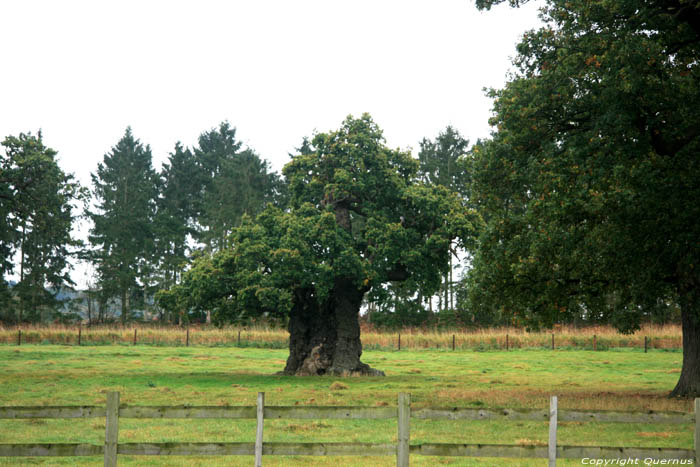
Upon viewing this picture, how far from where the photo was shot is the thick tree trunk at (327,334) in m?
38.4

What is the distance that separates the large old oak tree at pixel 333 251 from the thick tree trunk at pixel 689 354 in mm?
12841

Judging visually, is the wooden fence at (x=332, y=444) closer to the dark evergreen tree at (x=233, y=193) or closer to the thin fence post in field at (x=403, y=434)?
the thin fence post in field at (x=403, y=434)

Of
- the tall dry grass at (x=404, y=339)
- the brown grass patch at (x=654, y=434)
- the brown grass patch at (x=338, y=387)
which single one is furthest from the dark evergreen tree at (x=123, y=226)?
the brown grass patch at (x=654, y=434)

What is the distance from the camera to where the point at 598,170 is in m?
22.4

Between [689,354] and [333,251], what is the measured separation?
16746 mm

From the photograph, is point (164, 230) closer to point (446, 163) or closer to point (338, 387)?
point (446, 163)

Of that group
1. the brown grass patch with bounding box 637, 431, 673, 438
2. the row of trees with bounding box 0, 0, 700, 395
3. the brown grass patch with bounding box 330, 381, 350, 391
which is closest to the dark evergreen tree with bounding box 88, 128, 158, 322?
the row of trees with bounding box 0, 0, 700, 395

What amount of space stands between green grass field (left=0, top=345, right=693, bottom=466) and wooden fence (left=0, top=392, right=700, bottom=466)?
3.74 meters

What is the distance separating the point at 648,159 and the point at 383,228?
57.3ft

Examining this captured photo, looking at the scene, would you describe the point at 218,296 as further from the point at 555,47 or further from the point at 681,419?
the point at 681,419

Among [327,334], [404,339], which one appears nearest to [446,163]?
[404,339]

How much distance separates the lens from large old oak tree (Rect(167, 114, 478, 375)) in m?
37.0

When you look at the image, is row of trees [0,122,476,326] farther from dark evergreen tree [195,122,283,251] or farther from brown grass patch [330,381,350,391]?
brown grass patch [330,381,350,391]

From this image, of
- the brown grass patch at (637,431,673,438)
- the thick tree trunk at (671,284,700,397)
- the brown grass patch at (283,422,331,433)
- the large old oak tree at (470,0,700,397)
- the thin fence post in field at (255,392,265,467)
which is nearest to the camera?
the thin fence post in field at (255,392,265,467)
